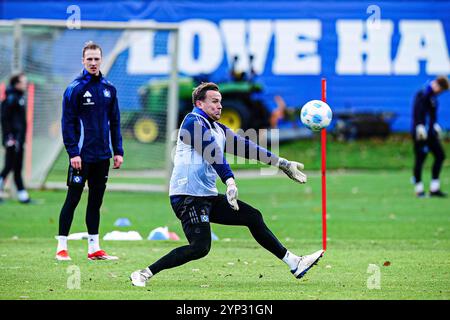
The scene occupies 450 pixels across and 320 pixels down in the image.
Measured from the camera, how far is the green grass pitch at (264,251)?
28.1 feet

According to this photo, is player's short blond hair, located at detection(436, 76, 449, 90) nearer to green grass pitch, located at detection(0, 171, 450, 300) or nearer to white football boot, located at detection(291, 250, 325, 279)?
green grass pitch, located at detection(0, 171, 450, 300)

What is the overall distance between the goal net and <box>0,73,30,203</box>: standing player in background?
3.81 feet

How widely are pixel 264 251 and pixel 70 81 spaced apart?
939 centimetres

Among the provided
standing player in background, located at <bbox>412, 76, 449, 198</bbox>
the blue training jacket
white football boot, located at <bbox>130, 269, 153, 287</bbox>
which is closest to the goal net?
standing player in background, located at <bbox>412, 76, 449, 198</bbox>

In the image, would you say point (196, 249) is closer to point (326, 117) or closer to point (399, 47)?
point (326, 117)

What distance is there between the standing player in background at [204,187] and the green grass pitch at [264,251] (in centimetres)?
29

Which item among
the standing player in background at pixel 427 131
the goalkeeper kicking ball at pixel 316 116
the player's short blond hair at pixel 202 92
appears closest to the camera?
the player's short blond hair at pixel 202 92

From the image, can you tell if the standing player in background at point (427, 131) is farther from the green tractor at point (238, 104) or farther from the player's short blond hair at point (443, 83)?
the green tractor at point (238, 104)

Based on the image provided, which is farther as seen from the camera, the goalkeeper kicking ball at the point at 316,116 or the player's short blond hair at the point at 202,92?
the goalkeeper kicking ball at the point at 316,116

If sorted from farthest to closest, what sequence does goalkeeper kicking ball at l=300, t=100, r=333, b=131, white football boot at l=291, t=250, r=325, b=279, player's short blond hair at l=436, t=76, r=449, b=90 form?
player's short blond hair at l=436, t=76, r=449, b=90, goalkeeper kicking ball at l=300, t=100, r=333, b=131, white football boot at l=291, t=250, r=325, b=279

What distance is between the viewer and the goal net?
64.2 ft

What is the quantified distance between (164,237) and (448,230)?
4265mm

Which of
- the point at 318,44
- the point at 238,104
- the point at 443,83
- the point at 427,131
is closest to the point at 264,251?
the point at 443,83

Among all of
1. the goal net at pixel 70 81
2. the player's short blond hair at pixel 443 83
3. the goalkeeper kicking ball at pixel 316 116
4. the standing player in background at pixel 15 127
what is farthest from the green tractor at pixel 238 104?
the goalkeeper kicking ball at pixel 316 116
